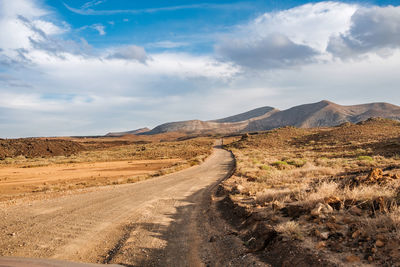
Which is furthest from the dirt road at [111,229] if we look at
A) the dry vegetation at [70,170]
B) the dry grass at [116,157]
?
the dry grass at [116,157]

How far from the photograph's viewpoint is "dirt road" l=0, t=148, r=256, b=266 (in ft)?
22.4

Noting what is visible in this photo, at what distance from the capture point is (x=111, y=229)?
909cm

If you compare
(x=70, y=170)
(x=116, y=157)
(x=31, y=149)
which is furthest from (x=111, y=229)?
(x=31, y=149)

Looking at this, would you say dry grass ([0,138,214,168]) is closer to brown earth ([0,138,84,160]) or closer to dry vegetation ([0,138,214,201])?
dry vegetation ([0,138,214,201])

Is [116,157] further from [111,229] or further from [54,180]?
[111,229]

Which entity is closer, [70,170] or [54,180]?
[54,180]

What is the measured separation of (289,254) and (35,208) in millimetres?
12265

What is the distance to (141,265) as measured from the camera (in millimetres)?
6203

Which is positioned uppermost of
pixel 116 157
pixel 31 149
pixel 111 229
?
pixel 31 149

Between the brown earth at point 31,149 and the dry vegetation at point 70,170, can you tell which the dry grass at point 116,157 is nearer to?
the dry vegetation at point 70,170

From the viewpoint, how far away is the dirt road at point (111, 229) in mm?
6840

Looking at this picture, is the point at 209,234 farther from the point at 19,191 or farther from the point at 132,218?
the point at 19,191

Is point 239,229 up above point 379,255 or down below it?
below

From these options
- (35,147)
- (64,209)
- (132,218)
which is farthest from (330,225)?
(35,147)
